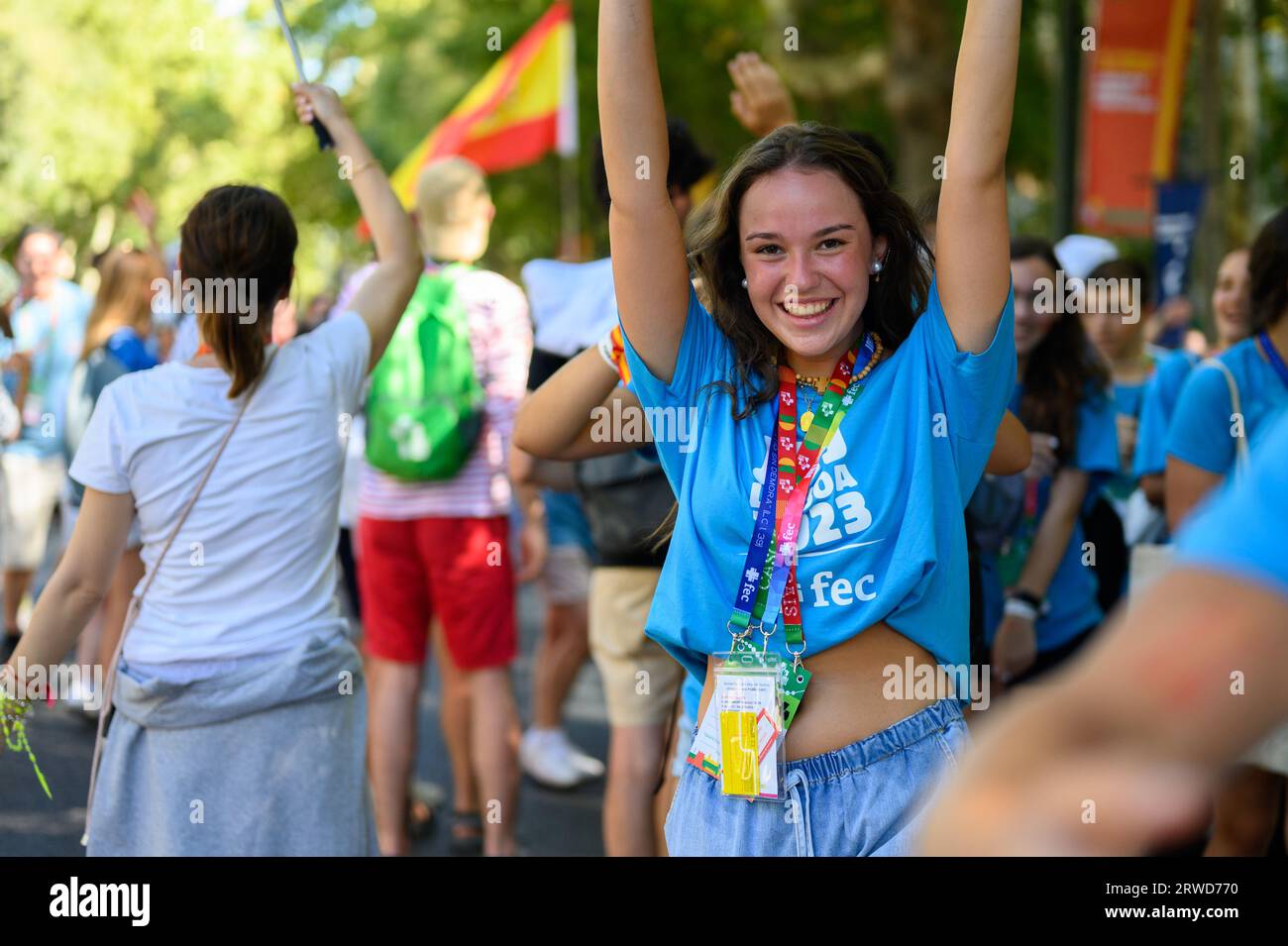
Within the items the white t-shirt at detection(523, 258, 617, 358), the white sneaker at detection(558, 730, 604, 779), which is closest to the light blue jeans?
the white t-shirt at detection(523, 258, 617, 358)

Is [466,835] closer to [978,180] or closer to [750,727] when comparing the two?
[750,727]

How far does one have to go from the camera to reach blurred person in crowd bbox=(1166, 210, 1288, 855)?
3949mm

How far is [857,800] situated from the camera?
7.93 ft

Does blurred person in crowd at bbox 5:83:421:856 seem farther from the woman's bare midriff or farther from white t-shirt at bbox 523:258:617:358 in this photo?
the woman's bare midriff

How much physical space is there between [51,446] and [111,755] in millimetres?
5864

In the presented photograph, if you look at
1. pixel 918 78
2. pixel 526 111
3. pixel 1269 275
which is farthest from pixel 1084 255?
pixel 918 78

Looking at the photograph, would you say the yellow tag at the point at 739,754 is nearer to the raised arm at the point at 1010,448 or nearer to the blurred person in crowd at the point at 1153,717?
the raised arm at the point at 1010,448

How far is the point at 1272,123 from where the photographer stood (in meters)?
28.2

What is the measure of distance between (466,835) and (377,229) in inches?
106

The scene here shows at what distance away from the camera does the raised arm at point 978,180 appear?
227cm

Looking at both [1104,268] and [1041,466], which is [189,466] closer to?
[1041,466]

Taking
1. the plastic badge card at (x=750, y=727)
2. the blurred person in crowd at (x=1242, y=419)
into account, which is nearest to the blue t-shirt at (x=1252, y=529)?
the plastic badge card at (x=750, y=727)
